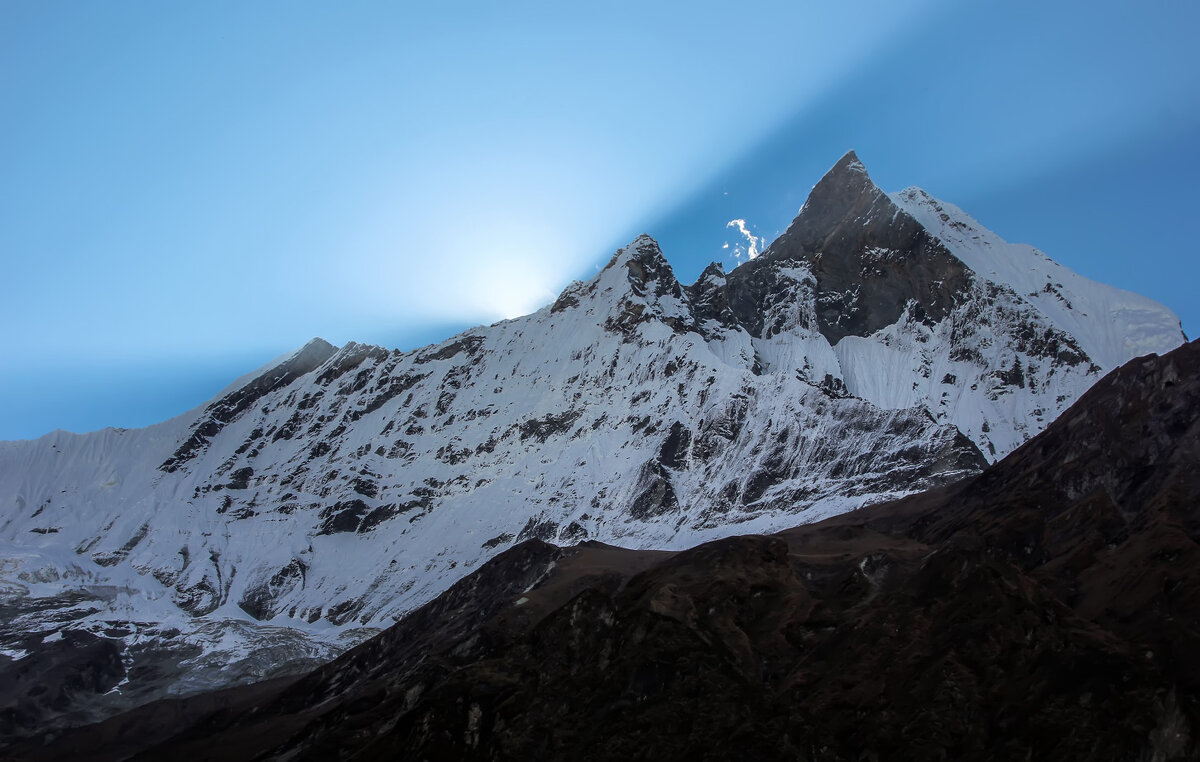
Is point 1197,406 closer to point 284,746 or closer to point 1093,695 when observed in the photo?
point 1093,695

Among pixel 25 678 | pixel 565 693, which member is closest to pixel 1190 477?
pixel 565 693

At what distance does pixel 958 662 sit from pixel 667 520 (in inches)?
4279

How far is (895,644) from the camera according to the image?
73.0 metres

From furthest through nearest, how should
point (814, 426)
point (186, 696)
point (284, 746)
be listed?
point (814, 426)
point (186, 696)
point (284, 746)

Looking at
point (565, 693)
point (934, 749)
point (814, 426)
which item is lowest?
point (934, 749)

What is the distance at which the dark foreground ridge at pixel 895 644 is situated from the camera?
6128 centimetres

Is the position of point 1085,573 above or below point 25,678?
below

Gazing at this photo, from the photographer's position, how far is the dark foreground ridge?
201 ft

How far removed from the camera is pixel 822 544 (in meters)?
122

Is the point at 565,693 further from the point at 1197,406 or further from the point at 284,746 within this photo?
the point at 1197,406

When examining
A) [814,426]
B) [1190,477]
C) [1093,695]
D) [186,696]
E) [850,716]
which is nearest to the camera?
[1093,695]

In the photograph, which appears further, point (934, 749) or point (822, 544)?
point (822, 544)

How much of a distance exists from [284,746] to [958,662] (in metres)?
67.3

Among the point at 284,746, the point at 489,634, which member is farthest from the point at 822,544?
the point at 284,746
